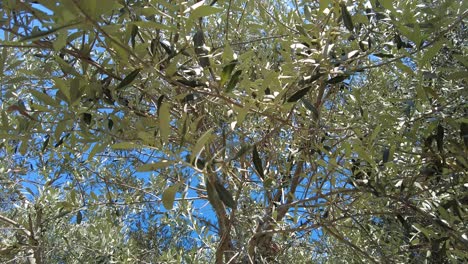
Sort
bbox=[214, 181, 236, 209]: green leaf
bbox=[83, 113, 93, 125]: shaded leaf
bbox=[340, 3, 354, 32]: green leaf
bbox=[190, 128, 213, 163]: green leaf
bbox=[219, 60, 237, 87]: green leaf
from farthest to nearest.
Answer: bbox=[83, 113, 93, 125]: shaded leaf
bbox=[340, 3, 354, 32]: green leaf
bbox=[219, 60, 237, 87]: green leaf
bbox=[214, 181, 236, 209]: green leaf
bbox=[190, 128, 213, 163]: green leaf

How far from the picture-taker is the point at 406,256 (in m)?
3.26

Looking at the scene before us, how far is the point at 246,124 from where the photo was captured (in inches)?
136

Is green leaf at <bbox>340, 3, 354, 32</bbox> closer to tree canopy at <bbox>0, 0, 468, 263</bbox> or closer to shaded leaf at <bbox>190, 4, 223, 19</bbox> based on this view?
tree canopy at <bbox>0, 0, 468, 263</bbox>

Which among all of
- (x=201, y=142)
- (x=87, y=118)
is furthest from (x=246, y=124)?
(x=201, y=142)

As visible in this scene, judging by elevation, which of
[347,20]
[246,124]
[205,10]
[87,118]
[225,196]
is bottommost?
[225,196]

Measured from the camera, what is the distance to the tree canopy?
5.72 ft

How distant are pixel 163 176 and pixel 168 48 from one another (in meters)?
2.06

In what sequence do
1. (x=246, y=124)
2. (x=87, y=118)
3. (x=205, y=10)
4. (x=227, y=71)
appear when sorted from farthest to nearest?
(x=246, y=124)
(x=87, y=118)
(x=227, y=71)
(x=205, y=10)

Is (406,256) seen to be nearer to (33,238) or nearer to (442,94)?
(442,94)

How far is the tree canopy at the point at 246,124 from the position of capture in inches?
68.7

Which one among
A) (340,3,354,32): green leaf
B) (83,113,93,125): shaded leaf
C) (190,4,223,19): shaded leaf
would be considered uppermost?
(340,3,354,32): green leaf

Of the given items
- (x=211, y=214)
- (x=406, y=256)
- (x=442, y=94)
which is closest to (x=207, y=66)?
(x=442, y=94)

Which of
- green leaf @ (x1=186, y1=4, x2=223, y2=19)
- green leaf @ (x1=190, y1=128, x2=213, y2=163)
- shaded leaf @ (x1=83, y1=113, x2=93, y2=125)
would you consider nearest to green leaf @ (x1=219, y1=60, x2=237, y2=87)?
green leaf @ (x1=186, y1=4, x2=223, y2=19)

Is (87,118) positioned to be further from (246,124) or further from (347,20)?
(246,124)
